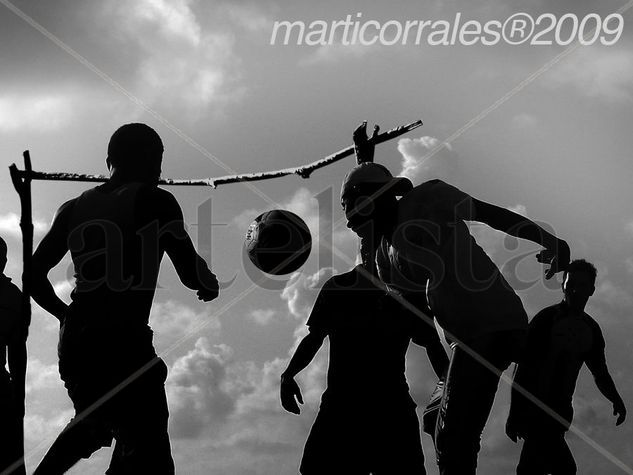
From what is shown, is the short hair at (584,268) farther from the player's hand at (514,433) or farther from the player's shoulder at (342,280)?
the player's shoulder at (342,280)

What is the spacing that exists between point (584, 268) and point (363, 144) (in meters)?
3.14

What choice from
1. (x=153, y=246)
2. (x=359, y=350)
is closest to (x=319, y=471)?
(x=359, y=350)

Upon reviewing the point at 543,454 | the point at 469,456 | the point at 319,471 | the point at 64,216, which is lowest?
the point at 469,456

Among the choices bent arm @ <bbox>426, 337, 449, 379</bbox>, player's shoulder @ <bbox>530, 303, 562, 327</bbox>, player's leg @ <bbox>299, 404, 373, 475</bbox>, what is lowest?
player's leg @ <bbox>299, 404, 373, 475</bbox>

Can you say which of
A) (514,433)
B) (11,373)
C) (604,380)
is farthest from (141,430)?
(604,380)

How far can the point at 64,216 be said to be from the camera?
5.58 meters

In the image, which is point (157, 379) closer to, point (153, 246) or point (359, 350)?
point (153, 246)

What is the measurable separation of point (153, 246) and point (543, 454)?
5945 mm

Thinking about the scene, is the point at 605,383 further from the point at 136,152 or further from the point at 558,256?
the point at 136,152

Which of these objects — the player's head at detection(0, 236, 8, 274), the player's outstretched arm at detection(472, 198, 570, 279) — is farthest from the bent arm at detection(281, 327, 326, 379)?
the player's head at detection(0, 236, 8, 274)

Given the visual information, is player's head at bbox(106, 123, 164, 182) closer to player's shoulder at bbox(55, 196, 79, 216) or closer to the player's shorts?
player's shoulder at bbox(55, 196, 79, 216)

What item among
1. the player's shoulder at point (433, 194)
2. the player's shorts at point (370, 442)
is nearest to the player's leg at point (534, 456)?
the player's shorts at point (370, 442)

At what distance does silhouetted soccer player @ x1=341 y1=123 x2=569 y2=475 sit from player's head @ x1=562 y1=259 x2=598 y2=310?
437cm

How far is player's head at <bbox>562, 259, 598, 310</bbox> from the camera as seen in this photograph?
31.8ft
